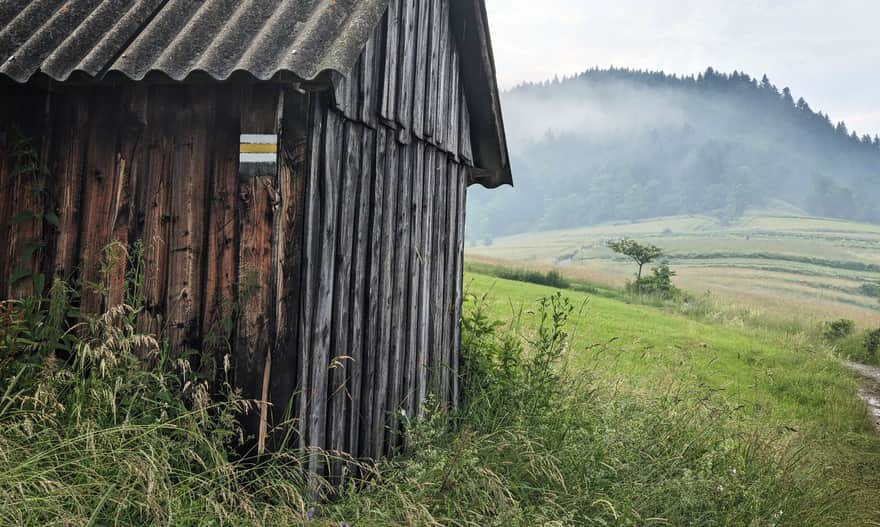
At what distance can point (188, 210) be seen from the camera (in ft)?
13.8

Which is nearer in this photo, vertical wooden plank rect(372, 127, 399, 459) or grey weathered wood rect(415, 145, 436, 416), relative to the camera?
vertical wooden plank rect(372, 127, 399, 459)

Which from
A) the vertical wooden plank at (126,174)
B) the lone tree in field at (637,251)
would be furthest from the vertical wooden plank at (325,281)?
the lone tree in field at (637,251)

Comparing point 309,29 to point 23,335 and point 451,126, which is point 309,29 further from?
point 451,126

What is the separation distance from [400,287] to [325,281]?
1.46 meters

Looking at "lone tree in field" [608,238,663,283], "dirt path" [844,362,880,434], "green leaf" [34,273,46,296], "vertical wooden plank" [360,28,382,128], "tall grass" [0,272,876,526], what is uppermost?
"vertical wooden plank" [360,28,382,128]

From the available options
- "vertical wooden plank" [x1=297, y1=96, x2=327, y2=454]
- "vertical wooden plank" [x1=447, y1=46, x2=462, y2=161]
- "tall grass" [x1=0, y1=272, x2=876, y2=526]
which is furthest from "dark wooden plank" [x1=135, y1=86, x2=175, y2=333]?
"vertical wooden plank" [x1=447, y1=46, x2=462, y2=161]

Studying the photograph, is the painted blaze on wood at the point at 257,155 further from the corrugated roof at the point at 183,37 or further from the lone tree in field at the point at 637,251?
the lone tree in field at the point at 637,251

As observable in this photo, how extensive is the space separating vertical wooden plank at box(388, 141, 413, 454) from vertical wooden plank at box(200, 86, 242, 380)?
5.76ft

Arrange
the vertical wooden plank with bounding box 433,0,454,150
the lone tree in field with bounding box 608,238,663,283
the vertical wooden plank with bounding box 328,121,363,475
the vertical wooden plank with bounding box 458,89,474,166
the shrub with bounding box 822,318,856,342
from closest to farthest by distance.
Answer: the vertical wooden plank with bounding box 328,121,363,475 → the vertical wooden plank with bounding box 433,0,454,150 → the vertical wooden plank with bounding box 458,89,474,166 → the shrub with bounding box 822,318,856,342 → the lone tree in field with bounding box 608,238,663,283

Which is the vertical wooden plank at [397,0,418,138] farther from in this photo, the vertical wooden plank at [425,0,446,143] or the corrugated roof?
the corrugated roof

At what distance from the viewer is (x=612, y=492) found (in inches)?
171

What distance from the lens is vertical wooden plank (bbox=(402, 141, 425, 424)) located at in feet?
20.0

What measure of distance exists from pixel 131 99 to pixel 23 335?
4.92 feet

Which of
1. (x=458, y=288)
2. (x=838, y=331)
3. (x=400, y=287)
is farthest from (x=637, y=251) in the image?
(x=400, y=287)
